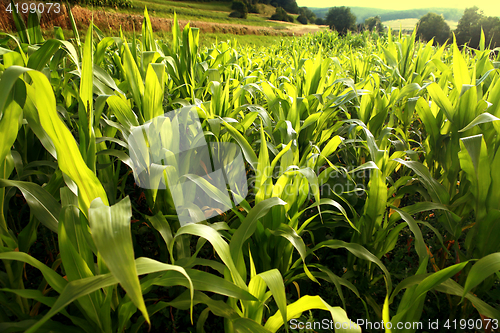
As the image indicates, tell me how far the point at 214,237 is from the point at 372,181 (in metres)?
0.51

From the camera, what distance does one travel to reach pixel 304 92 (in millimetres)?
1402

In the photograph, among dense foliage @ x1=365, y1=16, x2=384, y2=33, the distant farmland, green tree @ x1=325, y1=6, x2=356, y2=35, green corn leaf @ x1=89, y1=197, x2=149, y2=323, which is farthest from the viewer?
green tree @ x1=325, y1=6, x2=356, y2=35

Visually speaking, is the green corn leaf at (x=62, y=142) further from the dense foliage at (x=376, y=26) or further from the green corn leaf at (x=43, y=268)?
the dense foliage at (x=376, y=26)

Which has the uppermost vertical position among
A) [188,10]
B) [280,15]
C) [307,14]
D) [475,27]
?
[307,14]

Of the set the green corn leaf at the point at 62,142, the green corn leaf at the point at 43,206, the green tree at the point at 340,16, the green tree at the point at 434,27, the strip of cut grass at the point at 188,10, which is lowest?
the green corn leaf at the point at 43,206

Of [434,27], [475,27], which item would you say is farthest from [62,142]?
[434,27]

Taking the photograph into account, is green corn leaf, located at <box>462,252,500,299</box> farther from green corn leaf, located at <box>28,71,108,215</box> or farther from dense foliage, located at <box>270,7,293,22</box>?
dense foliage, located at <box>270,7,293,22</box>

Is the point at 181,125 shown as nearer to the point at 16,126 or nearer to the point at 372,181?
the point at 16,126

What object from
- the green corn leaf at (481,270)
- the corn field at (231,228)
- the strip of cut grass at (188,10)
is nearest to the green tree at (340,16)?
the strip of cut grass at (188,10)

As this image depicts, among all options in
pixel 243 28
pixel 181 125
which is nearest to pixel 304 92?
pixel 181 125

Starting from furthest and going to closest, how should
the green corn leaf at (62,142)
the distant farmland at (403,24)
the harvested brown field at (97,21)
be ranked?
the harvested brown field at (97,21) < the distant farmland at (403,24) < the green corn leaf at (62,142)

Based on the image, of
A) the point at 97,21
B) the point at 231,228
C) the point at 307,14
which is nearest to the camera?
the point at 231,228

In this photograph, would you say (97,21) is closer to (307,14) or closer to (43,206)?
(43,206)

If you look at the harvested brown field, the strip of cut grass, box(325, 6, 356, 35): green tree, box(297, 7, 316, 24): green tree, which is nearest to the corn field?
the harvested brown field
